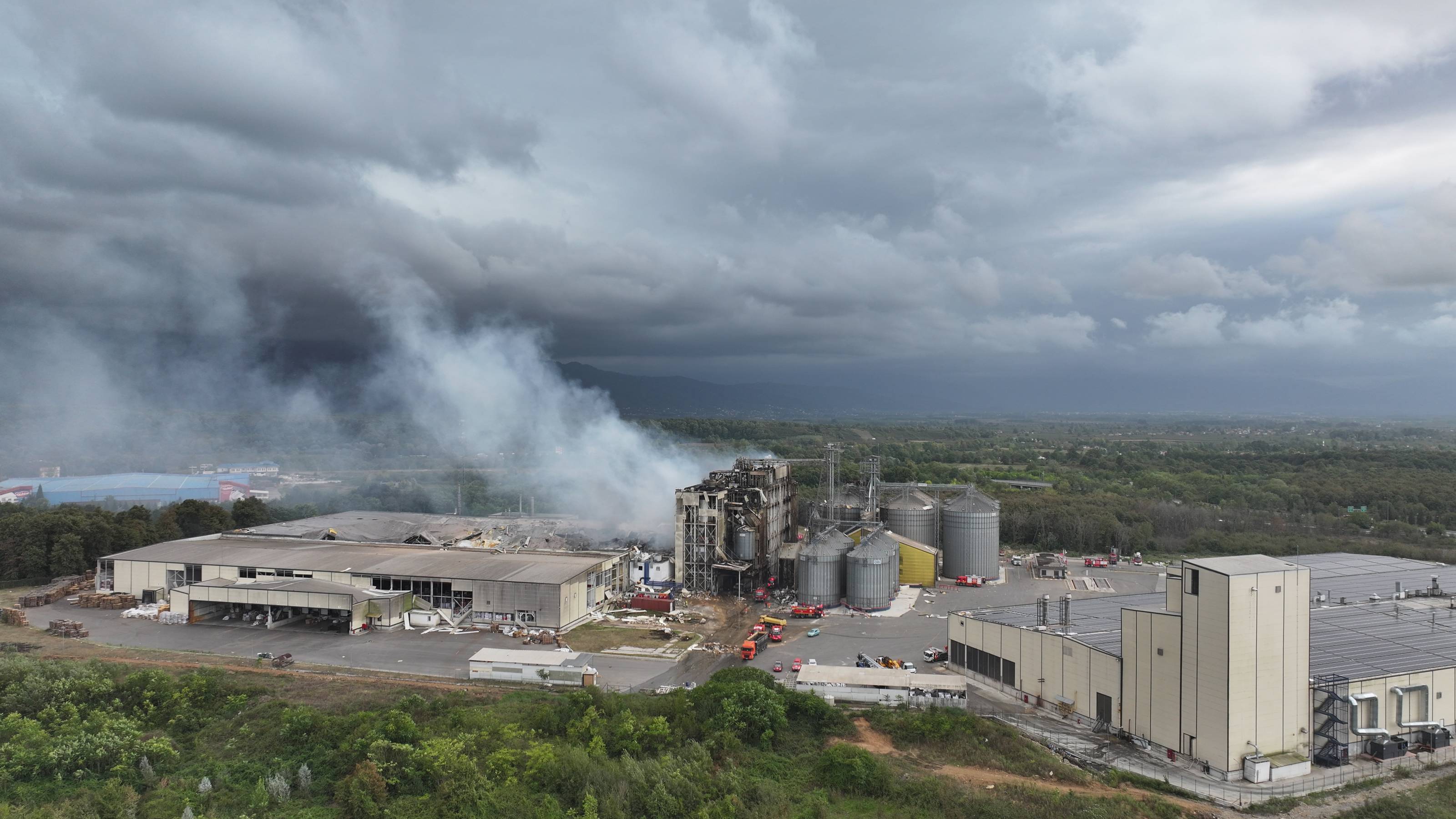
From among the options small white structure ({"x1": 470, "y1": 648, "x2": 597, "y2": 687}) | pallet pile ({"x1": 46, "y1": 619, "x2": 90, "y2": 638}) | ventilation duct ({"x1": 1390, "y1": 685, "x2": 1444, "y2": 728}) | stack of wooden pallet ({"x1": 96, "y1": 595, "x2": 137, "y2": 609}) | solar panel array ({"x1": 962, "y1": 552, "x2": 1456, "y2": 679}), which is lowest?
stack of wooden pallet ({"x1": 96, "y1": 595, "x2": 137, "y2": 609})

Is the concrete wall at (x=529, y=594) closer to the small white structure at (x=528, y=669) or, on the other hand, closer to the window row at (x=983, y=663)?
the small white structure at (x=528, y=669)

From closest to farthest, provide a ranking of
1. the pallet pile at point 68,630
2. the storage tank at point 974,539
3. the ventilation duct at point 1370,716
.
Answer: the ventilation duct at point 1370,716
the pallet pile at point 68,630
the storage tank at point 974,539

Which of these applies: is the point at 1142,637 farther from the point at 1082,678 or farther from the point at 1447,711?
the point at 1447,711

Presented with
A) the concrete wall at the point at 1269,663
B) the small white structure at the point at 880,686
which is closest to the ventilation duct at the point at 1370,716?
the concrete wall at the point at 1269,663

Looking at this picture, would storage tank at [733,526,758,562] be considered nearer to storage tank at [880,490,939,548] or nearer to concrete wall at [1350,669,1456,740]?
storage tank at [880,490,939,548]

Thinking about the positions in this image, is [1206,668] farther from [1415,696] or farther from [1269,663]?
[1415,696]

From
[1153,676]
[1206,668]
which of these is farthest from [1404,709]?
[1153,676]

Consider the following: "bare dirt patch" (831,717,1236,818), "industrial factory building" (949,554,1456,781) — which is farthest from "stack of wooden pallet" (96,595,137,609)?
"industrial factory building" (949,554,1456,781)
